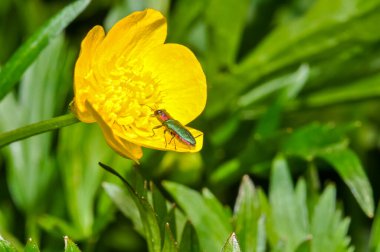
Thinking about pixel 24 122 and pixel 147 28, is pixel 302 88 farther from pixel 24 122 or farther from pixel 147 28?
pixel 147 28

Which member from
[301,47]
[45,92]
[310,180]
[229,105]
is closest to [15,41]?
[45,92]

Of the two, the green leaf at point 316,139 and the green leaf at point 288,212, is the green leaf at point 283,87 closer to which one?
the green leaf at point 316,139

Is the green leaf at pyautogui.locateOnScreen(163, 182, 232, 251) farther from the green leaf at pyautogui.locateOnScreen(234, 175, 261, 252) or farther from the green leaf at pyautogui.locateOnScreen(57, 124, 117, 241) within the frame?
the green leaf at pyautogui.locateOnScreen(57, 124, 117, 241)

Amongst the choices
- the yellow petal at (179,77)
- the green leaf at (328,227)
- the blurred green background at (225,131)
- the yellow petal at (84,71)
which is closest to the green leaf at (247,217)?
the blurred green background at (225,131)

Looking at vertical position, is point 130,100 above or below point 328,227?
above

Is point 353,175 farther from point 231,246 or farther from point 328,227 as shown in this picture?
point 231,246

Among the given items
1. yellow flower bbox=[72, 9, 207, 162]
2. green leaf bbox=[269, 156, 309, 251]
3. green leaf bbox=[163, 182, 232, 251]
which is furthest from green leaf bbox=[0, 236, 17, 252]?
green leaf bbox=[269, 156, 309, 251]

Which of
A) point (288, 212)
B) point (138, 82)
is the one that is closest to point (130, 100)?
point (138, 82)
